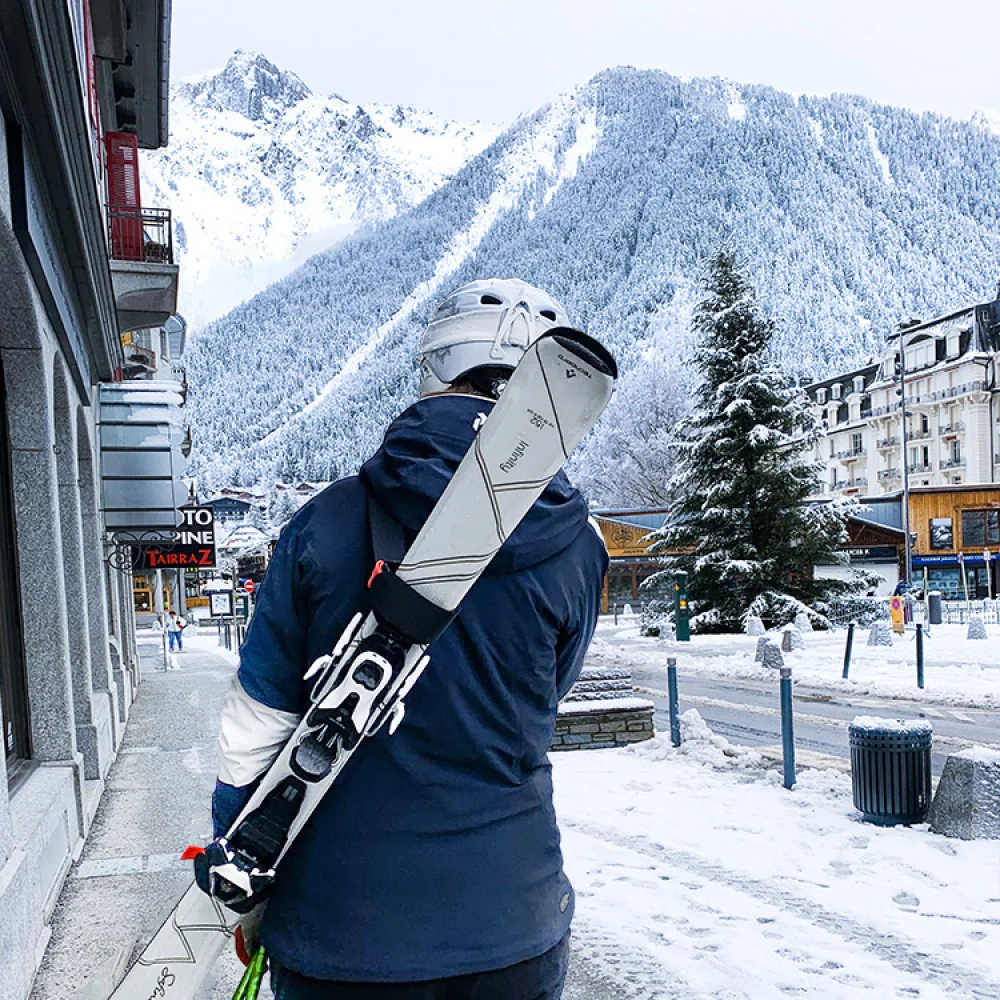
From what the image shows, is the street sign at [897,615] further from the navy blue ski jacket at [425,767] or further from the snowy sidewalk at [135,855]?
the navy blue ski jacket at [425,767]

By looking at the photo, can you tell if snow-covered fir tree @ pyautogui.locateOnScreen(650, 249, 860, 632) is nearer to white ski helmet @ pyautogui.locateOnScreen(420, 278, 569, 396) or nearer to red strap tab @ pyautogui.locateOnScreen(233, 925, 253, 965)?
white ski helmet @ pyautogui.locateOnScreen(420, 278, 569, 396)

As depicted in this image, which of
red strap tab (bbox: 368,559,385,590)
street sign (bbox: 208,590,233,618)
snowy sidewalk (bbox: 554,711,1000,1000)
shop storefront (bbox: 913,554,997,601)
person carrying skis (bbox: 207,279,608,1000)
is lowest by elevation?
shop storefront (bbox: 913,554,997,601)

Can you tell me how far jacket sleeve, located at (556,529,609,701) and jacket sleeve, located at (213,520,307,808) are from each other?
526mm

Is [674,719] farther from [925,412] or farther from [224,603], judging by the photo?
[925,412]

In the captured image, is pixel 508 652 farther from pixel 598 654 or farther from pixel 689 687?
pixel 598 654

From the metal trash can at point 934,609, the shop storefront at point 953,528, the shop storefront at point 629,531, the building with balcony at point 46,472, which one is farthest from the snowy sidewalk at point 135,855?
the shop storefront at point 953,528

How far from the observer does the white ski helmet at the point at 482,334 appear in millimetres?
2344

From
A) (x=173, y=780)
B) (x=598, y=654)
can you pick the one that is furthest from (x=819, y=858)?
(x=598, y=654)

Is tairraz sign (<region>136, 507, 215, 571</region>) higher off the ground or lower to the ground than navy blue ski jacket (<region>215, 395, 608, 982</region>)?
lower

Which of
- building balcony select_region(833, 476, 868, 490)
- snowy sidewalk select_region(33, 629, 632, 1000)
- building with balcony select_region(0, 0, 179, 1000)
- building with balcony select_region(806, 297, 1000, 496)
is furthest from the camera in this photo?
building balcony select_region(833, 476, 868, 490)

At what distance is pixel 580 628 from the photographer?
2.18 metres

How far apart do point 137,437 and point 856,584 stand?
2276 centimetres

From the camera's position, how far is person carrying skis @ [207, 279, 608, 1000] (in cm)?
188

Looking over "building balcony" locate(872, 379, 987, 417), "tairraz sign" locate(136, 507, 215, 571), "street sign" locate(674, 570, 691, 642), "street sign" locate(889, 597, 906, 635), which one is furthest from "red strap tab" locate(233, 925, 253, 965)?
"building balcony" locate(872, 379, 987, 417)
